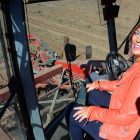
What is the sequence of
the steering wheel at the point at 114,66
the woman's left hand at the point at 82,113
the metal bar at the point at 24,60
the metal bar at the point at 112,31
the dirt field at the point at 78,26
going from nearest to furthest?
the metal bar at the point at 24,60
the woman's left hand at the point at 82,113
the steering wheel at the point at 114,66
the metal bar at the point at 112,31
the dirt field at the point at 78,26

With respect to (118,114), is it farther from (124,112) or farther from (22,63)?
(22,63)

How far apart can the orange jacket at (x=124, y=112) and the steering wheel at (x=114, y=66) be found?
2.25 ft

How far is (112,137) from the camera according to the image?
1421 mm

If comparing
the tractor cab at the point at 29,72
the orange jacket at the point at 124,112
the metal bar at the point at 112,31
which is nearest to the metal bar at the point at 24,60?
the tractor cab at the point at 29,72

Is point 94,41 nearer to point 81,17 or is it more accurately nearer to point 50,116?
point 81,17

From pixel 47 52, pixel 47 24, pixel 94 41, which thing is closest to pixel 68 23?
pixel 47 24

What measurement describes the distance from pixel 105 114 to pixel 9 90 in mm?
761

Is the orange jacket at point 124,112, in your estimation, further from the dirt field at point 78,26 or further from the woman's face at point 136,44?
the dirt field at point 78,26

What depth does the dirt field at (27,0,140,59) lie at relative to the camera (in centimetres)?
905

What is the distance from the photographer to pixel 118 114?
1281 mm

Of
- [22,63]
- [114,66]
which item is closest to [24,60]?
[22,63]

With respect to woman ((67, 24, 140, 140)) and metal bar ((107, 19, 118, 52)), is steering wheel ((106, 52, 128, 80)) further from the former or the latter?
woman ((67, 24, 140, 140))

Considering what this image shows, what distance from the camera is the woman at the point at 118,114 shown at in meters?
1.21

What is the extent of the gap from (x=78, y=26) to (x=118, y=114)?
10307mm
